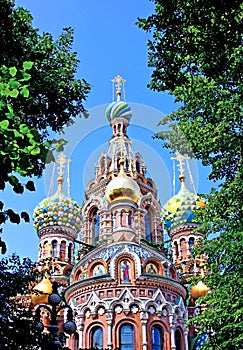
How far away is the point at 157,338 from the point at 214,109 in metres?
11.0

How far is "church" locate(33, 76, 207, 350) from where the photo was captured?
56.5ft

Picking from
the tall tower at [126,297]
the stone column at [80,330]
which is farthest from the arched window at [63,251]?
the stone column at [80,330]

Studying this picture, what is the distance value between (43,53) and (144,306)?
11.5 metres

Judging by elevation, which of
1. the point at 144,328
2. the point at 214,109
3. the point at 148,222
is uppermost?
the point at 148,222

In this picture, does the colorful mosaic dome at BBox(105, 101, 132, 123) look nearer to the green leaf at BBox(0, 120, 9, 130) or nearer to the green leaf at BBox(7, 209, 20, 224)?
the green leaf at BBox(7, 209, 20, 224)

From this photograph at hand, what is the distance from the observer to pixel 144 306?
676 inches

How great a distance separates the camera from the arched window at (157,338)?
681 inches

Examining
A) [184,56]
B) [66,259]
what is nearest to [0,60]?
[184,56]

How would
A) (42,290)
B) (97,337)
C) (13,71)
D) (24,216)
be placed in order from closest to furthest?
(13,71) → (24,216) → (97,337) → (42,290)

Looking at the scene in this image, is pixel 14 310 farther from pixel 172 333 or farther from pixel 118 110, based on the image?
pixel 118 110

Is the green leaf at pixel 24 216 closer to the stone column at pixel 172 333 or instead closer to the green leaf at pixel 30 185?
the green leaf at pixel 30 185

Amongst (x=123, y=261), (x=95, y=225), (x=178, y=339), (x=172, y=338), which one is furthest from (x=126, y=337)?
(x=95, y=225)

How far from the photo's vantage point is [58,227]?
2814 cm

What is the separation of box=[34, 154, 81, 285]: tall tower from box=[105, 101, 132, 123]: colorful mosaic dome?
524 cm
